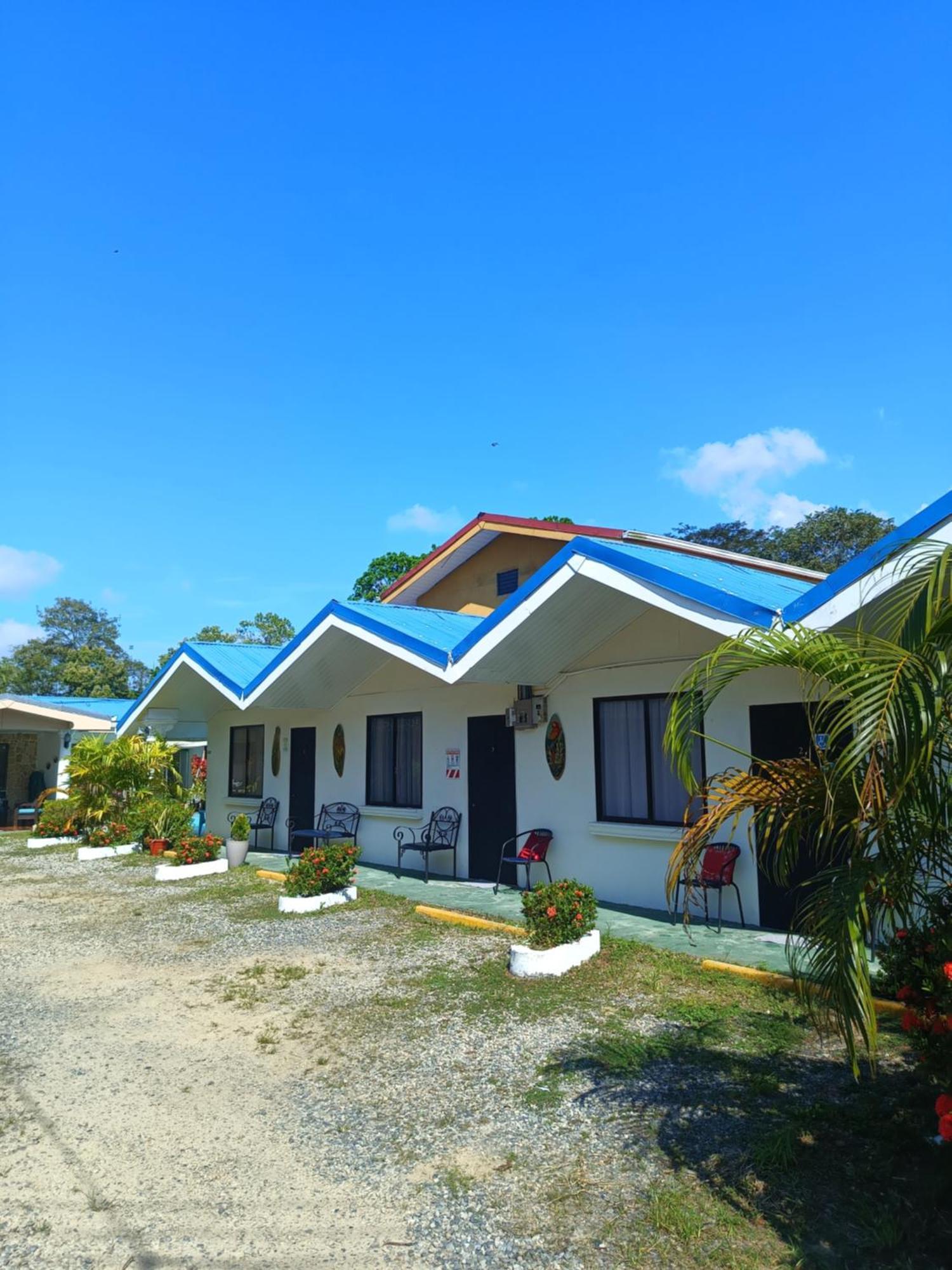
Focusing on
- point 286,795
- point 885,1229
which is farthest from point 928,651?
point 286,795

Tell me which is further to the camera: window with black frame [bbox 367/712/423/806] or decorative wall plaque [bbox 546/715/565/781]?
window with black frame [bbox 367/712/423/806]

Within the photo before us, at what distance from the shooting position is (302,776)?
16.2m

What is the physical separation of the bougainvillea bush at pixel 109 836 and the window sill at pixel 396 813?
5.71 metres

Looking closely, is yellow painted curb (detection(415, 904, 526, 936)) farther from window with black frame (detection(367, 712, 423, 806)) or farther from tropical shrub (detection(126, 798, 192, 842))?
tropical shrub (detection(126, 798, 192, 842))

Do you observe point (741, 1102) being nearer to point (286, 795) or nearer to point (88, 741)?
point (286, 795)

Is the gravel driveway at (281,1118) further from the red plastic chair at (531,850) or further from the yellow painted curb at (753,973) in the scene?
the red plastic chair at (531,850)

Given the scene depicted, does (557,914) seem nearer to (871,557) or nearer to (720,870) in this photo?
(720,870)

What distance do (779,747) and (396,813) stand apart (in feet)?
22.4

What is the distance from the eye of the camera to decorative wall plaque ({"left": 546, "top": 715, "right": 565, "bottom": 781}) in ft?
35.8

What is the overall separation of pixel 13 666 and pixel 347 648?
151 feet

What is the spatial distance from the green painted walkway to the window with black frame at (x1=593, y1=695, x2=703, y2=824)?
1092mm

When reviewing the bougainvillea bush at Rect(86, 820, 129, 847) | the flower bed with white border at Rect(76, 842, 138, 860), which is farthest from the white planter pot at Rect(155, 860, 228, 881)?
the bougainvillea bush at Rect(86, 820, 129, 847)

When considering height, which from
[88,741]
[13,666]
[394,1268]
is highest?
[13,666]

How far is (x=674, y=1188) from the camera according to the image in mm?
3865
